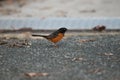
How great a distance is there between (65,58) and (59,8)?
563 centimetres

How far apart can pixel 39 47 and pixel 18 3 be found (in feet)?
19.6

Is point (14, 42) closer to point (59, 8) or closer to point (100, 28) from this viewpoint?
point (100, 28)

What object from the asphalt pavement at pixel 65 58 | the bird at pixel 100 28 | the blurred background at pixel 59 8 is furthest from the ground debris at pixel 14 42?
the blurred background at pixel 59 8

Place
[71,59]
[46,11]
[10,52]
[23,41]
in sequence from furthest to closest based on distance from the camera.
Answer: [46,11] → [23,41] → [10,52] → [71,59]

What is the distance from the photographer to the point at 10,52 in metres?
8.42

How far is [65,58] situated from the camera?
7.90 meters

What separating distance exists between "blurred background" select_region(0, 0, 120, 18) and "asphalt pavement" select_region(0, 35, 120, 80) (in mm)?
2786

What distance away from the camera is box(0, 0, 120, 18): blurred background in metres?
12.4

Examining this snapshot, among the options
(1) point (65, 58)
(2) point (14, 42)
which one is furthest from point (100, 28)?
(1) point (65, 58)

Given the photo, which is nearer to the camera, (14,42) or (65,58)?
(65,58)

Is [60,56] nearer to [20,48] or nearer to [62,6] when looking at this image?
[20,48]

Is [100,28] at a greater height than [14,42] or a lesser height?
greater

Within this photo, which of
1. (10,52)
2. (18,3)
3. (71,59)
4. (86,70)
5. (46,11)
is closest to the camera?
(86,70)

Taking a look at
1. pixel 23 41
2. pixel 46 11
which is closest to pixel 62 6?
pixel 46 11
